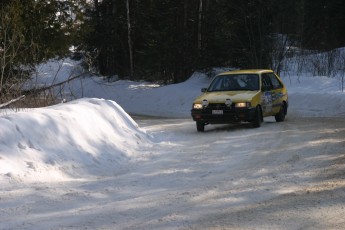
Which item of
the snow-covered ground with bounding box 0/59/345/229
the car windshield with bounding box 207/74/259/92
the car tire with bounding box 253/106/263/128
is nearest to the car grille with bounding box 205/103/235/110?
the snow-covered ground with bounding box 0/59/345/229

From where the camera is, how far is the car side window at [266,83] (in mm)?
14686

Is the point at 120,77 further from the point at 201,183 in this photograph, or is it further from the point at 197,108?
the point at 201,183

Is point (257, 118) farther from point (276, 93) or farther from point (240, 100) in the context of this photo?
point (276, 93)

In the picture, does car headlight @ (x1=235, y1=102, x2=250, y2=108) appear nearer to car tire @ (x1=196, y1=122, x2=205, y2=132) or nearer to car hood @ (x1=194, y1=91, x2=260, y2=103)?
car hood @ (x1=194, y1=91, x2=260, y2=103)

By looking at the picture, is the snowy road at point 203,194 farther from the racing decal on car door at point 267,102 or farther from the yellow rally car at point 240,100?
the racing decal on car door at point 267,102

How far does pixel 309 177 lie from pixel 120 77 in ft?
104

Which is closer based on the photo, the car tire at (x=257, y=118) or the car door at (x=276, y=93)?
the car tire at (x=257, y=118)

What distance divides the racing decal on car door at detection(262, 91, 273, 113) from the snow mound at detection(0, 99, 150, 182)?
4332mm

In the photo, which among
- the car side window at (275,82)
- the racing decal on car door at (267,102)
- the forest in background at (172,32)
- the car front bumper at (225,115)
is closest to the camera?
the car front bumper at (225,115)

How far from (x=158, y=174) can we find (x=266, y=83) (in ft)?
25.4

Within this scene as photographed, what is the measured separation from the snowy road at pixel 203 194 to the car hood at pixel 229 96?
9.70ft

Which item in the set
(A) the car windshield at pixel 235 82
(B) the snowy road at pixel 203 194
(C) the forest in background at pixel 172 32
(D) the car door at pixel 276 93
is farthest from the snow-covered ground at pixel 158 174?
(C) the forest in background at pixel 172 32

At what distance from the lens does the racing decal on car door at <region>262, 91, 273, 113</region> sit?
14.3 m

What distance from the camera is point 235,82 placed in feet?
48.3
